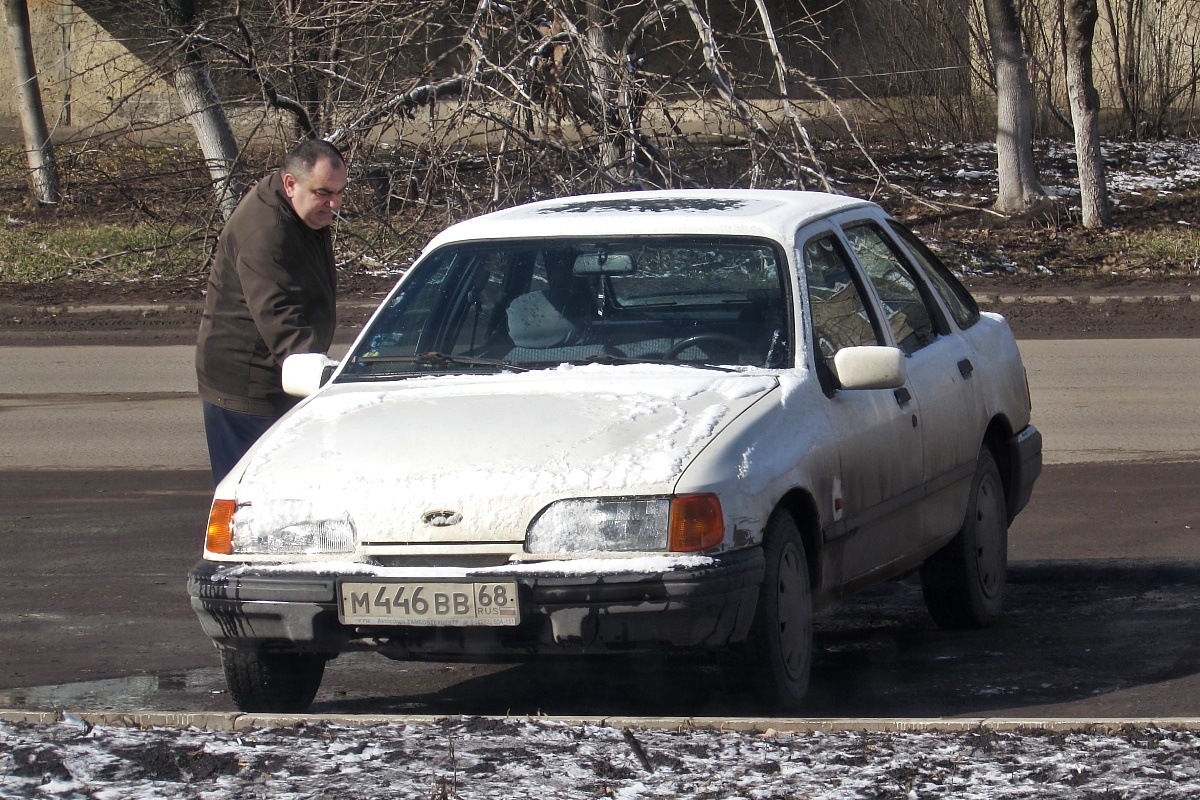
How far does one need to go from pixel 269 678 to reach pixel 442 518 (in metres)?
0.82

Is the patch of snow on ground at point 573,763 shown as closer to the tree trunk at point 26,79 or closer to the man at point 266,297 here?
the man at point 266,297

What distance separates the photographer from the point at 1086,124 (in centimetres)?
1906

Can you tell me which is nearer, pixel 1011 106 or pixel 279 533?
pixel 279 533

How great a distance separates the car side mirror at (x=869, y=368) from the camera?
5000 mm

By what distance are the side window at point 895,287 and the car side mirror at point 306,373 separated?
1.89 m

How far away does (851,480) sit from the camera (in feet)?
16.6

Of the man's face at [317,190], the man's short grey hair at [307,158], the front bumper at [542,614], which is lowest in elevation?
the front bumper at [542,614]

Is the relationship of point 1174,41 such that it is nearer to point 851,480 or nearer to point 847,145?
point 847,145

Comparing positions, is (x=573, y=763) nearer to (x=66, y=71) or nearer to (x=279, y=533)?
(x=279, y=533)

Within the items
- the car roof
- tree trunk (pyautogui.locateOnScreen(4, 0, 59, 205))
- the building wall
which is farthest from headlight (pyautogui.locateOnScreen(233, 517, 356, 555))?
the building wall

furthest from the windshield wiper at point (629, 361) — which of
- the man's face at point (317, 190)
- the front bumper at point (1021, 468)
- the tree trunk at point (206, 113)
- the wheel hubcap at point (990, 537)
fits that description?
the tree trunk at point (206, 113)

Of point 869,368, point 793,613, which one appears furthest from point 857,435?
point 793,613

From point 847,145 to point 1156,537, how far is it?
1492 cm

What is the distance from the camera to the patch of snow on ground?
3.72m
